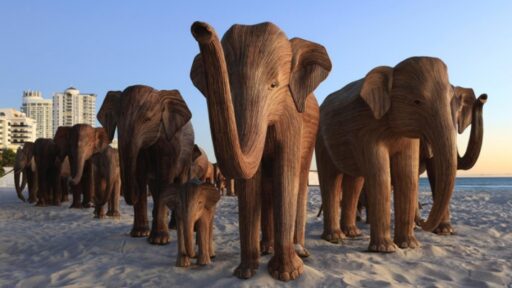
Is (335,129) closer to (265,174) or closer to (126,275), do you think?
(265,174)

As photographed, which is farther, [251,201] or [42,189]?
[42,189]

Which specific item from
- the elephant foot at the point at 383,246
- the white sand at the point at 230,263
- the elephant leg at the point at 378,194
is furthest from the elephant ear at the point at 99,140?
the elephant foot at the point at 383,246

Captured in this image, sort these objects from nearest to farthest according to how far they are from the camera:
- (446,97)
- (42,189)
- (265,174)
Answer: (265,174) → (446,97) → (42,189)

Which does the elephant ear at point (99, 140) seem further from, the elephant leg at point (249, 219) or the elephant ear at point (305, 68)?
the elephant ear at point (305, 68)

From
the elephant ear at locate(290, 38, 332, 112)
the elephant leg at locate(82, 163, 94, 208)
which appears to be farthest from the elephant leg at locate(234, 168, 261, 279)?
the elephant leg at locate(82, 163, 94, 208)

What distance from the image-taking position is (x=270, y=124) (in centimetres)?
355

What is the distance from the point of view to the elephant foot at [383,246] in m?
4.61

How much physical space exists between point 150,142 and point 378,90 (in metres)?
2.54

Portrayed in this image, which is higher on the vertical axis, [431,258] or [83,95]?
[83,95]

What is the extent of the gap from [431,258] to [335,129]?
5.64ft

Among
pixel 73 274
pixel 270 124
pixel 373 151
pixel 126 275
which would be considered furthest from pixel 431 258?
pixel 73 274

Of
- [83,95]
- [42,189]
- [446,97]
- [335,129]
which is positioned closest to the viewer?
[446,97]

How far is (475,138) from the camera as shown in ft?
15.6

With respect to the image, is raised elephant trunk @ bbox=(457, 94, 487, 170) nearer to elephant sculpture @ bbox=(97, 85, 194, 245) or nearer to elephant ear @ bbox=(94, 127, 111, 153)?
elephant sculpture @ bbox=(97, 85, 194, 245)
